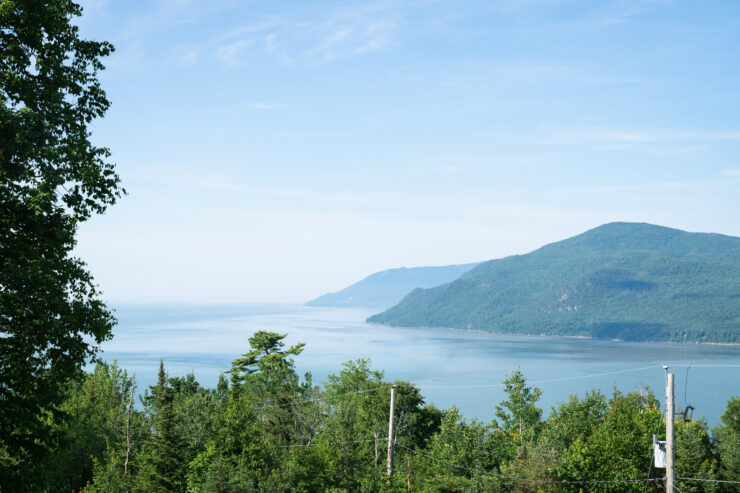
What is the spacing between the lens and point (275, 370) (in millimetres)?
59406

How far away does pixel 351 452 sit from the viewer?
32.4m

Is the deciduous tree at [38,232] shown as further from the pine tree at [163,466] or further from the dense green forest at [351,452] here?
the pine tree at [163,466]

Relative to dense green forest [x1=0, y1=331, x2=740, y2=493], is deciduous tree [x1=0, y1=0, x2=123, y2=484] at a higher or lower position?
higher

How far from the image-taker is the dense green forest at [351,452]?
2709 cm

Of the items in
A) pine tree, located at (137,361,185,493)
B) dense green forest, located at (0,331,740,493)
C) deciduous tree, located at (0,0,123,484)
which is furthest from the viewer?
pine tree, located at (137,361,185,493)

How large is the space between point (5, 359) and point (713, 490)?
33.9m

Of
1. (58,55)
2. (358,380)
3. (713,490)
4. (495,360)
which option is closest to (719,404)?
(495,360)

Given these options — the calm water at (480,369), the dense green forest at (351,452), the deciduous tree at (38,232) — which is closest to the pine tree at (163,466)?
the dense green forest at (351,452)

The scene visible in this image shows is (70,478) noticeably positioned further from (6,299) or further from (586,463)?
(6,299)

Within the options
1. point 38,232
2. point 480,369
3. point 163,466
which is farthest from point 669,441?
→ point 480,369

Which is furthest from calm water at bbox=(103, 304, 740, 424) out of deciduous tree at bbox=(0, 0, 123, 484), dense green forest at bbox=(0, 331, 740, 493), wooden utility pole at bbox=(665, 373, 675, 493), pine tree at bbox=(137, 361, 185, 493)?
deciduous tree at bbox=(0, 0, 123, 484)

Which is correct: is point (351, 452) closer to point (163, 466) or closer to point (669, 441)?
point (163, 466)

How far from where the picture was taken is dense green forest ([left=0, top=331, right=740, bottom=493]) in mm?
27094

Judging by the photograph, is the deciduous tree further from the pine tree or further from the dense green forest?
the pine tree
